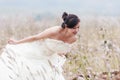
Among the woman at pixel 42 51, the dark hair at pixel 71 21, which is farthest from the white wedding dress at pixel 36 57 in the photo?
the dark hair at pixel 71 21

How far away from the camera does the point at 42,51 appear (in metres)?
8.05

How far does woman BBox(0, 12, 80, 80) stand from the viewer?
25.0 feet

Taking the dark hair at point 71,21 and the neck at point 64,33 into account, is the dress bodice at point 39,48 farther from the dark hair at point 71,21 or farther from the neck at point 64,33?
the dark hair at point 71,21

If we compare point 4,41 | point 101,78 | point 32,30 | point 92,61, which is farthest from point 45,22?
point 101,78

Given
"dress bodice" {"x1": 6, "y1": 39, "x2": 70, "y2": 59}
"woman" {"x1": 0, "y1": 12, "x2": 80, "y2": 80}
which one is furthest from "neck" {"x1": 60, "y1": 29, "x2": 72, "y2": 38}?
"dress bodice" {"x1": 6, "y1": 39, "x2": 70, "y2": 59}

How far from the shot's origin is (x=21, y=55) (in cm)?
799

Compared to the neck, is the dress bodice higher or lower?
lower

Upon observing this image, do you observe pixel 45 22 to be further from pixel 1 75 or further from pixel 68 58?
pixel 1 75

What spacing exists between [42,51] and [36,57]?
0.38ft

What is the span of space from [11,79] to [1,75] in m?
0.15

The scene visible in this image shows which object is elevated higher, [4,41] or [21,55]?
[21,55]

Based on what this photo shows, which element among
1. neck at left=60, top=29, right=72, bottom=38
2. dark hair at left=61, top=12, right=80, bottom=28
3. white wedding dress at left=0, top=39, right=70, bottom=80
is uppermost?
dark hair at left=61, top=12, right=80, bottom=28

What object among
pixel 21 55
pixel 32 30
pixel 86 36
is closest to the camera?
pixel 21 55

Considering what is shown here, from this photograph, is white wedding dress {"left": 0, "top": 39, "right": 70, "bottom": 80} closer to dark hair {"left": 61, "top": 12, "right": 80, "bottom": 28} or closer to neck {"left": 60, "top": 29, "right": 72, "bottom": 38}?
neck {"left": 60, "top": 29, "right": 72, "bottom": 38}
